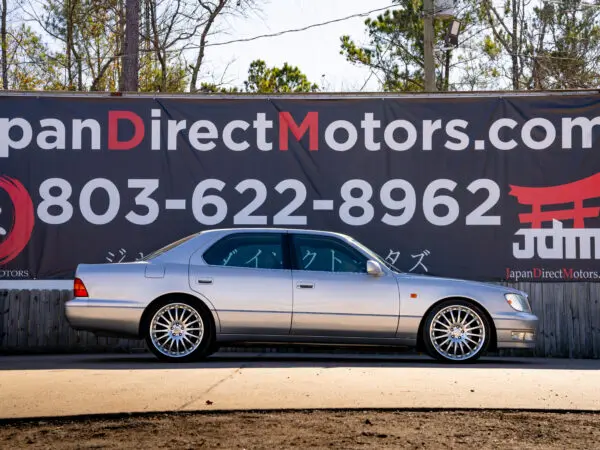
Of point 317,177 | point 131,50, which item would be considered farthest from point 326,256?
point 131,50

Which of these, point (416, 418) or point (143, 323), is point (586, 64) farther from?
point (416, 418)

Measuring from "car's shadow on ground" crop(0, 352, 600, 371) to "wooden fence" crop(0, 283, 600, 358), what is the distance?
536 millimetres

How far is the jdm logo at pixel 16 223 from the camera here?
14219mm

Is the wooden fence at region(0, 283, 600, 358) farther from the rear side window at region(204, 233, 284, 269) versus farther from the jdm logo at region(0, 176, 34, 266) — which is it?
the rear side window at region(204, 233, 284, 269)

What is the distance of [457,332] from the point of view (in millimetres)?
11773

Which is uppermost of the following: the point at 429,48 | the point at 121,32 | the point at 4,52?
the point at 4,52

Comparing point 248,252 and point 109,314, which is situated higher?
point 248,252

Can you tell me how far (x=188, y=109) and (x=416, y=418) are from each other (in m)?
8.11

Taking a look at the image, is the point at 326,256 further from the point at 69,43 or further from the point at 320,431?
the point at 69,43

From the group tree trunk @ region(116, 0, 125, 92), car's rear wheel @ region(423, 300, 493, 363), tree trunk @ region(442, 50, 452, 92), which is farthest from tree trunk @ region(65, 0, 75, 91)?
car's rear wheel @ region(423, 300, 493, 363)

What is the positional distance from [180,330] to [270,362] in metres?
1.00

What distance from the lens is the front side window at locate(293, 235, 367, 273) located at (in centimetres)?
1183

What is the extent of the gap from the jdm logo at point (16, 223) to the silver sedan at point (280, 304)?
284cm

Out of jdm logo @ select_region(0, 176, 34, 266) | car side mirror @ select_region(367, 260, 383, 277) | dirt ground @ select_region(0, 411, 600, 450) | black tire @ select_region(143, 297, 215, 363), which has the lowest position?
dirt ground @ select_region(0, 411, 600, 450)
